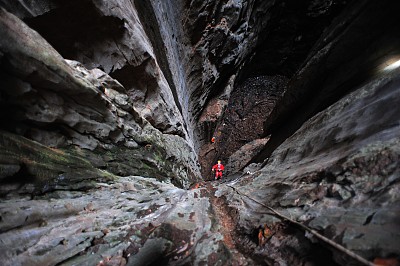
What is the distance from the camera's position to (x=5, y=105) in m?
2.57

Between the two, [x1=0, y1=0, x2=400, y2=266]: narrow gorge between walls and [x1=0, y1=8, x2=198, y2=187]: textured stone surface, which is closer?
[x1=0, y1=0, x2=400, y2=266]: narrow gorge between walls

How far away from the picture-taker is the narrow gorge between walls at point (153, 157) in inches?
82.3

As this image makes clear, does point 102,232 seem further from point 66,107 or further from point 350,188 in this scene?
point 350,188

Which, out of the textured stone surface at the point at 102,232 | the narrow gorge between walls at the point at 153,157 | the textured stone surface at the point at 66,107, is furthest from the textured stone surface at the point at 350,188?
the textured stone surface at the point at 66,107

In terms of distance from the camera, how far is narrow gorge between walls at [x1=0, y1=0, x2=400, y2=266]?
2090 millimetres

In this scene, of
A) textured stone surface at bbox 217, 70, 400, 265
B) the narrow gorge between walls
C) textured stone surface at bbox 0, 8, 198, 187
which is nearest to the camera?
textured stone surface at bbox 217, 70, 400, 265

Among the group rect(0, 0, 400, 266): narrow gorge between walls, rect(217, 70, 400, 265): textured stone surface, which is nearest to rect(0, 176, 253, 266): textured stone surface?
rect(0, 0, 400, 266): narrow gorge between walls

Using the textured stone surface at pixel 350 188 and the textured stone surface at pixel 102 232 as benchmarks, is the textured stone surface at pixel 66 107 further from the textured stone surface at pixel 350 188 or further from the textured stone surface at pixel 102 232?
the textured stone surface at pixel 350 188

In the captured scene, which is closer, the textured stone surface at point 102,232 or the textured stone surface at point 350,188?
the textured stone surface at point 350,188

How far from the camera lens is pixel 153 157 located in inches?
212

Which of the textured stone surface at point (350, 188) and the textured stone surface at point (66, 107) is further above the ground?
the textured stone surface at point (66, 107)

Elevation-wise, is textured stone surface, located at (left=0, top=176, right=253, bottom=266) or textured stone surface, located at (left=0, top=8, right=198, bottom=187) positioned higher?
textured stone surface, located at (left=0, top=8, right=198, bottom=187)

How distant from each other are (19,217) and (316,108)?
677 cm

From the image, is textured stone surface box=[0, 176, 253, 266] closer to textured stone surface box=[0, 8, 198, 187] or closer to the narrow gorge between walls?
the narrow gorge between walls
